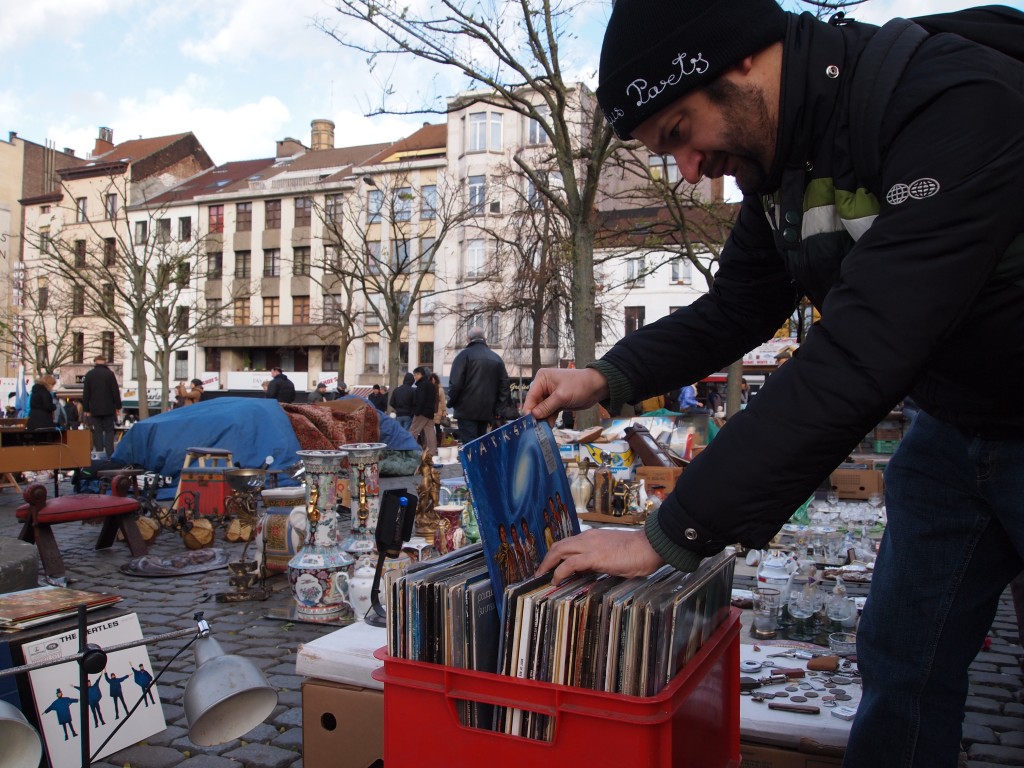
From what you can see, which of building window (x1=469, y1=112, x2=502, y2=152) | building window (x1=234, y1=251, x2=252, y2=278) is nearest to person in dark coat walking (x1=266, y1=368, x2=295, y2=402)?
building window (x1=469, y1=112, x2=502, y2=152)

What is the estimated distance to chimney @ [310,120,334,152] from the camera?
51969mm

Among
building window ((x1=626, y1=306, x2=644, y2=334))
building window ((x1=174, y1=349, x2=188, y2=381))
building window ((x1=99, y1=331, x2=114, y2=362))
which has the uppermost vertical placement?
building window ((x1=626, y1=306, x2=644, y2=334))

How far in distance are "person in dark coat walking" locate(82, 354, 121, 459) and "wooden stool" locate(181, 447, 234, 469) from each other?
699 centimetres

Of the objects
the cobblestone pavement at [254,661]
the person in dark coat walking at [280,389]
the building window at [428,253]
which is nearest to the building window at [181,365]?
the building window at [428,253]

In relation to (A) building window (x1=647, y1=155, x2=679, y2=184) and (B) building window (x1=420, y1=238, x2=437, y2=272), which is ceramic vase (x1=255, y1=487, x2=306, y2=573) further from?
(B) building window (x1=420, y1=238, x2=437, y2=272)

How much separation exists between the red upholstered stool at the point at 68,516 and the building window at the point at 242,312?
42031mm

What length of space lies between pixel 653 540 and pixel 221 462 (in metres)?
8.04

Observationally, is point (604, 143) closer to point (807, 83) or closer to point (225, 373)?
point (807, 83)

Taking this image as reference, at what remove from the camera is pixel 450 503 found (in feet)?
19.3

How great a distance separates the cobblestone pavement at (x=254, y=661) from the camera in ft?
9.79

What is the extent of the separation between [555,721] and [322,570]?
349cm

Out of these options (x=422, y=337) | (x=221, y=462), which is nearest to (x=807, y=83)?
(x=221, y=462)

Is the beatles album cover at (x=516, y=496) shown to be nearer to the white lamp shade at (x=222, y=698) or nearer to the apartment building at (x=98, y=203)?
the white lamp shade at (x=222, y=698)

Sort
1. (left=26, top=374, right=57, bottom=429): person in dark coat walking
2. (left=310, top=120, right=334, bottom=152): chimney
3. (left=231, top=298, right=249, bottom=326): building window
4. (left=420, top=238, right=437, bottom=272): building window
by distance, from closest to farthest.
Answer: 1. (left=26, top=374, right=57, bottom=429): person in dark coat walking
2. (left=420, top=238, right=437, bottom=272): building window
3. (left=231, top=298, right=249, bottom=326): building window
4. (left=310, top=120, right=334, bottom=152): chimney
